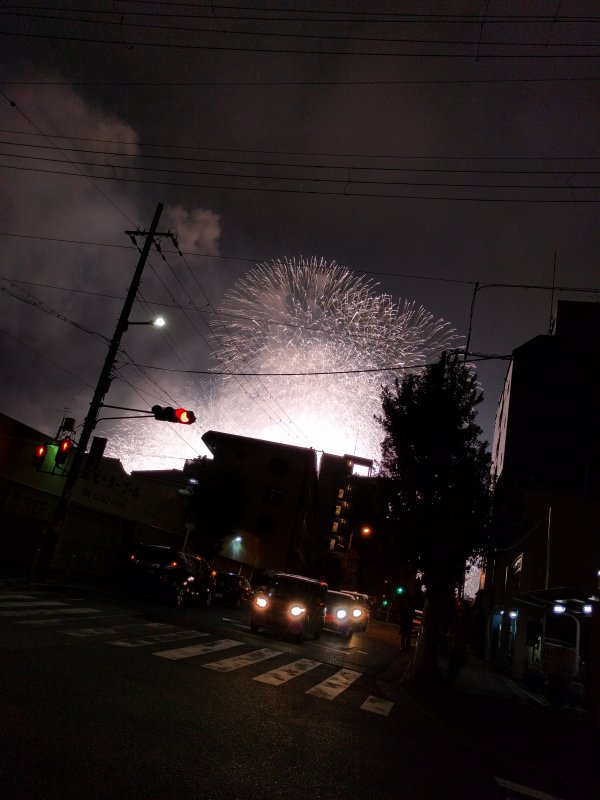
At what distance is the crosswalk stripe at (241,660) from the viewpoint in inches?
364

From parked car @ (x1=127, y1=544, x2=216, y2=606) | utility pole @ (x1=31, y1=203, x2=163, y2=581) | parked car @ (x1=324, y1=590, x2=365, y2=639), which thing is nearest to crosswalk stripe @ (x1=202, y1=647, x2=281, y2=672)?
parked car @ (x1=127, y1=544, x2=216, y2=606)

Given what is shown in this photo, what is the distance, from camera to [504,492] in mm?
17234

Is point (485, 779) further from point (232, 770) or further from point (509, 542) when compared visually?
point (509, 542)

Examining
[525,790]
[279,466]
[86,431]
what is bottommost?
[525,790]

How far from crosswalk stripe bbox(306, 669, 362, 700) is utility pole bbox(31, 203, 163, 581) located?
10000 millimetres

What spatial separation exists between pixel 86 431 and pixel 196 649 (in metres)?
9.72

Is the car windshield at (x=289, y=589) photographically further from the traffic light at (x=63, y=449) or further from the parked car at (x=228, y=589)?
the parked car at (x=228, y=589)

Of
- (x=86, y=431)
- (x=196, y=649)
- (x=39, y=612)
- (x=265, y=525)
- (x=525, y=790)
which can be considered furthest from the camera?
(x=265, y=525)

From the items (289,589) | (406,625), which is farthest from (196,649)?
(406,625)

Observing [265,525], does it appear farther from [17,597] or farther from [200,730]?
[200,730]

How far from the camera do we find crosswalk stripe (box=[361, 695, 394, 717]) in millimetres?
8521

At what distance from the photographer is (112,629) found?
35.8 feet

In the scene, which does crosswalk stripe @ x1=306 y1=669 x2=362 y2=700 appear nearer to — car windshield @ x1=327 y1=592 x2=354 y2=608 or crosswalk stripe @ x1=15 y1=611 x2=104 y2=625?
crosswalk stripe @ x1=15 y1=611 x2=104 y2=625

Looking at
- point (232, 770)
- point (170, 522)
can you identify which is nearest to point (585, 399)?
point (170, 522)
